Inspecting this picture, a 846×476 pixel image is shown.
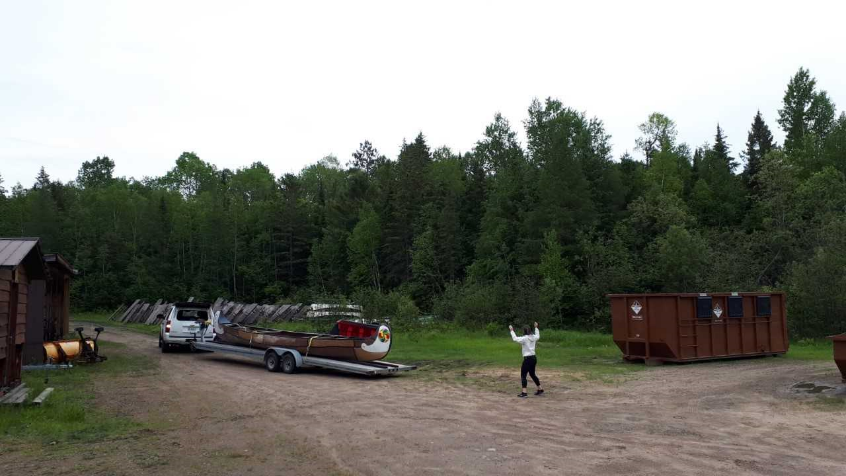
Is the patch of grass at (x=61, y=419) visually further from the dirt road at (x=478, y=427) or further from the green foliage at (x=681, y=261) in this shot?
the green foliage at (x=681, y=261)

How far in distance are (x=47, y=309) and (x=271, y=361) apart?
380 inches

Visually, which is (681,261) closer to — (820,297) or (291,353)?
(820,297)

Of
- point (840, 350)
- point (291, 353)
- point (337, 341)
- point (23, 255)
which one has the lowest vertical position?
point (291, 353)

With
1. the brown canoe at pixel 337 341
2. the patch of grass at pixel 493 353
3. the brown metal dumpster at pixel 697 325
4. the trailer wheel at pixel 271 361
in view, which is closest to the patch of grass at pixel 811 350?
the brown metal dumpster at pixel 697 325

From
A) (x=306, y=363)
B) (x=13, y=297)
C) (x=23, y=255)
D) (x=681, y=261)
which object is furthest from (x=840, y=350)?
(x=681, y=261)

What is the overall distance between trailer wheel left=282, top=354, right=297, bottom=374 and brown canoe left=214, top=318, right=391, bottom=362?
34 cm

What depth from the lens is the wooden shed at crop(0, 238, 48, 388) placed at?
12367 mm

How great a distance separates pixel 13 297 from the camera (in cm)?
1305

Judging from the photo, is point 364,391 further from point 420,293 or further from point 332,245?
point 332,245

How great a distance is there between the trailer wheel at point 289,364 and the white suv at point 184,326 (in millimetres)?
6181

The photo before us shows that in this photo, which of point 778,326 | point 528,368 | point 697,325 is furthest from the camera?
point 778,326

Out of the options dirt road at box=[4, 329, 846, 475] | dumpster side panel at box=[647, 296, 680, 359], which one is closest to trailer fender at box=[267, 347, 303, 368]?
dirt road at box=[4, 329, 846, 475]

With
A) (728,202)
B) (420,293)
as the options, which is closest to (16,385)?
(420,293)

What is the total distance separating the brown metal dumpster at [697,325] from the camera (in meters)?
18.5
